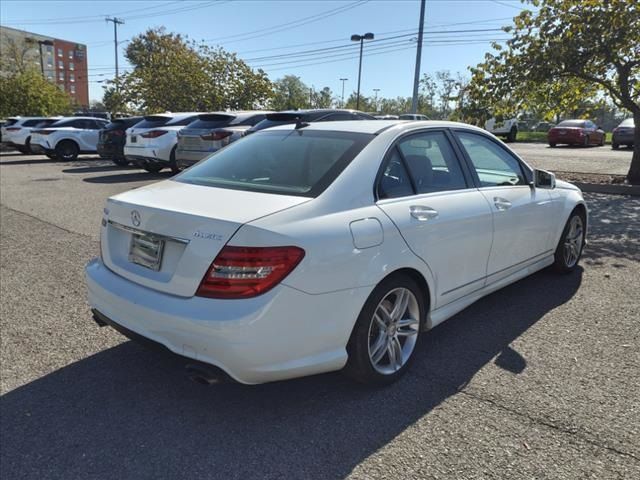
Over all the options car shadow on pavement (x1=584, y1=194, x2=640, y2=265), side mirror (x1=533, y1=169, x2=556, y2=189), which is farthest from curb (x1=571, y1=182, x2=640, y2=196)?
side mirror (x1=533, y1=169, x2=556, y2=189)

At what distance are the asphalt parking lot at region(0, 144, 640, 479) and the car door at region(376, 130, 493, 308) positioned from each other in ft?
1.84

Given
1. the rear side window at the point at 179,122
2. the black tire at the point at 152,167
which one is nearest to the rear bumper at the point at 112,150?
the black tire at the point at 152,167

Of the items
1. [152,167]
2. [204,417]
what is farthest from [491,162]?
[152,167]

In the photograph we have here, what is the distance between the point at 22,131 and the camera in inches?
827

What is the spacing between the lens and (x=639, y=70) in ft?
36.8

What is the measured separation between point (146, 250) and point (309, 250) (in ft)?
3.11

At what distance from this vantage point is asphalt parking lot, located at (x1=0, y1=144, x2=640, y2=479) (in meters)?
2.40

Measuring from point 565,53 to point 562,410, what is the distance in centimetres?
984

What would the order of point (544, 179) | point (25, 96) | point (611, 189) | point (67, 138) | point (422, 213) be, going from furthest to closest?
point (25, 96), point (67, 138), point (611, 189), point (544, 179), point (422, 213)

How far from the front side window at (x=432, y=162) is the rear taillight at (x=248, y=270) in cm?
126

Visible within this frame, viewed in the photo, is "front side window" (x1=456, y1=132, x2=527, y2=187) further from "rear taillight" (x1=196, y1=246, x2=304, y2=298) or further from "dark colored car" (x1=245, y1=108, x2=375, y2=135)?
"dark colored car" (x1=245, y1=108, x2=375, y2=135)

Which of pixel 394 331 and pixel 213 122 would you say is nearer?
pixel 394 331

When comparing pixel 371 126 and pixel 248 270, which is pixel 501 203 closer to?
pixel 371 126

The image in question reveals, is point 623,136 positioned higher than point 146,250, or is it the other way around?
point 623,136
